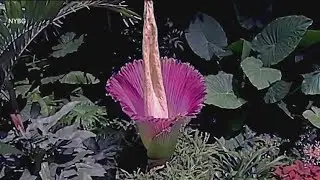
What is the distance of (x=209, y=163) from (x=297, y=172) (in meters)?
0.41

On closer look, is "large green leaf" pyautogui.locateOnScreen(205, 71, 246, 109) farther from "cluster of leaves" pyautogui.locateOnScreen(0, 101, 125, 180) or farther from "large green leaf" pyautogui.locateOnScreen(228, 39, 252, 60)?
"cluster of leaves" pyautogui.locateOnScreen(0, 101, 125, 180)

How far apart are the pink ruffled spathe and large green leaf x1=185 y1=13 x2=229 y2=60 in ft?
1.85

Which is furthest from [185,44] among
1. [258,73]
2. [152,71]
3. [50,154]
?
[50,154]

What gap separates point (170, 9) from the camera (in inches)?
157

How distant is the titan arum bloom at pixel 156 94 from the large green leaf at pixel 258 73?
19.0 inches

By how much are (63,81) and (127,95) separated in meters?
0.89

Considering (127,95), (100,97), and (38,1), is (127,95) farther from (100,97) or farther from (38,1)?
(100,97)

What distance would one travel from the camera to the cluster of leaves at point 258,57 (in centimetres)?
355

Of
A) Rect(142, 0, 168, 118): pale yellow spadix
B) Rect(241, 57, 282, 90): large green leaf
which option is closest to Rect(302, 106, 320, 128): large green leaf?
Rect(241, 57, 282, 90): large green leaf

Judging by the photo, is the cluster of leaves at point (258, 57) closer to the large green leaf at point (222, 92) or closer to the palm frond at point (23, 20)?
the large green leaf at point (222, 92)

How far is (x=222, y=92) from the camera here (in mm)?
3641

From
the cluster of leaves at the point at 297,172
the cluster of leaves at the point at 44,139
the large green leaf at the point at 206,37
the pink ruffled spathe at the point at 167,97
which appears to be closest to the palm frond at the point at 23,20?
the cluster of leaves at the point at 44,139

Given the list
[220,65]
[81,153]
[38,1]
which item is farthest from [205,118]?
[38,1]

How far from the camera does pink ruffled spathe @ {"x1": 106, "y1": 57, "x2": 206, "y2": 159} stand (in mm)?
2959
